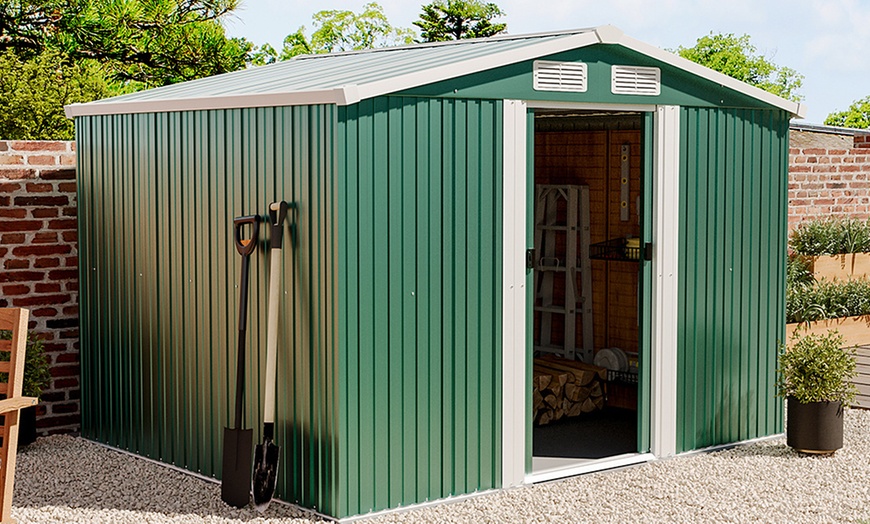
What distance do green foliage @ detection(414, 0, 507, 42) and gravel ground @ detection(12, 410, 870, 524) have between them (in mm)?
19265

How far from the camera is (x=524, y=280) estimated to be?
19.1 ft

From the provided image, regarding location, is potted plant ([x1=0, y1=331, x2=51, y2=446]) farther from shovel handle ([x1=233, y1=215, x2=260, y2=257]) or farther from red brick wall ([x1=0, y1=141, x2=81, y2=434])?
shovel handle ([x1=233, y1=215, x2=260, y2=257])

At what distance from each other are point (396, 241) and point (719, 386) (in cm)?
243

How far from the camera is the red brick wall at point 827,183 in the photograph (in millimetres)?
11469

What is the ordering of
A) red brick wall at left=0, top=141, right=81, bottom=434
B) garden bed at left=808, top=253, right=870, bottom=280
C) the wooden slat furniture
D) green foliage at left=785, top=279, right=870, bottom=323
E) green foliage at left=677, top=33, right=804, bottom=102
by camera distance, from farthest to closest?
green foliage at left=677, top=33, right=804, bottom=102 < garden bed at left=808, top=253, right=870, bottom=280 < green foliage at left=785, top=279, right=870, bottom=323 < the wooden slat furniture < red brick wall at left=0, top=141, right=81, bottom=434

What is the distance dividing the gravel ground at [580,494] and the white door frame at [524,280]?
8.9 inches

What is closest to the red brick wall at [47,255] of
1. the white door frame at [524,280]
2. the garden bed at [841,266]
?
the white door frame at [524,280]

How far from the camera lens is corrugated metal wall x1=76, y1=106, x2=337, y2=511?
5.30 metres

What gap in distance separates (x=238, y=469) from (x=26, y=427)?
1.94m

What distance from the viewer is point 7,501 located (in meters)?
5.02

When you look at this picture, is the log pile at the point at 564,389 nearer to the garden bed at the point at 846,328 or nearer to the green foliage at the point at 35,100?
the garden bed at the point at 846,328

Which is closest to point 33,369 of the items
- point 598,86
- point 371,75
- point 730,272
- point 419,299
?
point 419,299

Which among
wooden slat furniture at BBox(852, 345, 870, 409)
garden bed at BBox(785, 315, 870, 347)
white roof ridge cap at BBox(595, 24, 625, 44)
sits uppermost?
white roof ridge cap at BBox(595, 24, 625, 44)

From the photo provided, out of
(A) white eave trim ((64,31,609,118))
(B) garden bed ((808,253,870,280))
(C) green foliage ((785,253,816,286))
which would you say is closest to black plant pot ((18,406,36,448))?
(A) white eave trim ((64,31,609,118))
